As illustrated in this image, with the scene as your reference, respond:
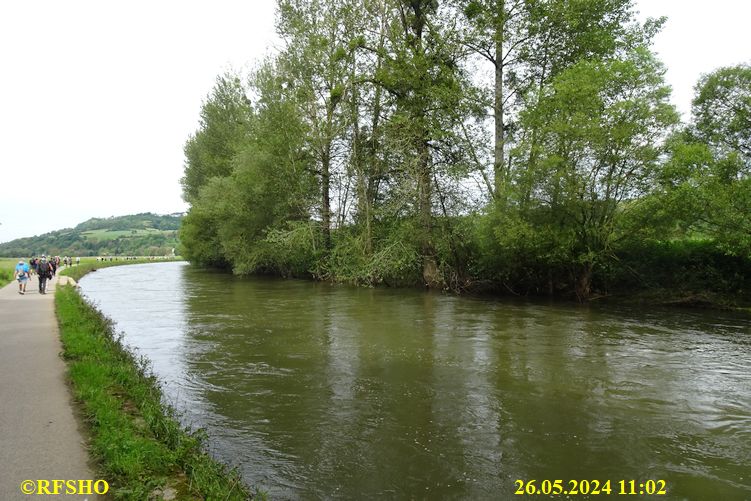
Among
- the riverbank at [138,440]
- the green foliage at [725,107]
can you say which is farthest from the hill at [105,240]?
the riverbank at [138,440]

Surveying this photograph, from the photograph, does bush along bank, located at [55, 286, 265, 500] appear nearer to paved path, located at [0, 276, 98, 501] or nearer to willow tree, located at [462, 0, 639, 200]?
paved path, located at [0, 276, 98, 501]

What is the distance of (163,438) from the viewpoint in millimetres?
5746

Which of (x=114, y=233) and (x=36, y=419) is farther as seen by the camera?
A: (x=114, y=233)

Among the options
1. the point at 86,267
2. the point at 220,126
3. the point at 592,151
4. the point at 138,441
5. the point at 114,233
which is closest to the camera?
the point at 138,441

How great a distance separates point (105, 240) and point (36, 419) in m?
137

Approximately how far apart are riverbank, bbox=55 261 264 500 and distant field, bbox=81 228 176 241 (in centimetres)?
13642

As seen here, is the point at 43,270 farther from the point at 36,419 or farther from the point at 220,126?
the point at 220,126

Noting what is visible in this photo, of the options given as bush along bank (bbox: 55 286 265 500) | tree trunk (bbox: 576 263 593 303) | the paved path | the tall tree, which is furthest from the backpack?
tree trunk (bbox: 576 263 593 303)

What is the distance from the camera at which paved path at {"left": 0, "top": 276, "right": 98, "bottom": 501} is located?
4750mm

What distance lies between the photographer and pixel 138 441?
543cm

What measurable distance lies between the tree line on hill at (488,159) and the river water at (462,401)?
5.17 m

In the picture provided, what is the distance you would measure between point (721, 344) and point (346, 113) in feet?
81.3

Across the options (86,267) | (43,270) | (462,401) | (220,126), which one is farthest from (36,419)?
(86,267)

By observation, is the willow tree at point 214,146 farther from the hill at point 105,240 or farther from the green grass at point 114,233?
the green grass at point 114,233
